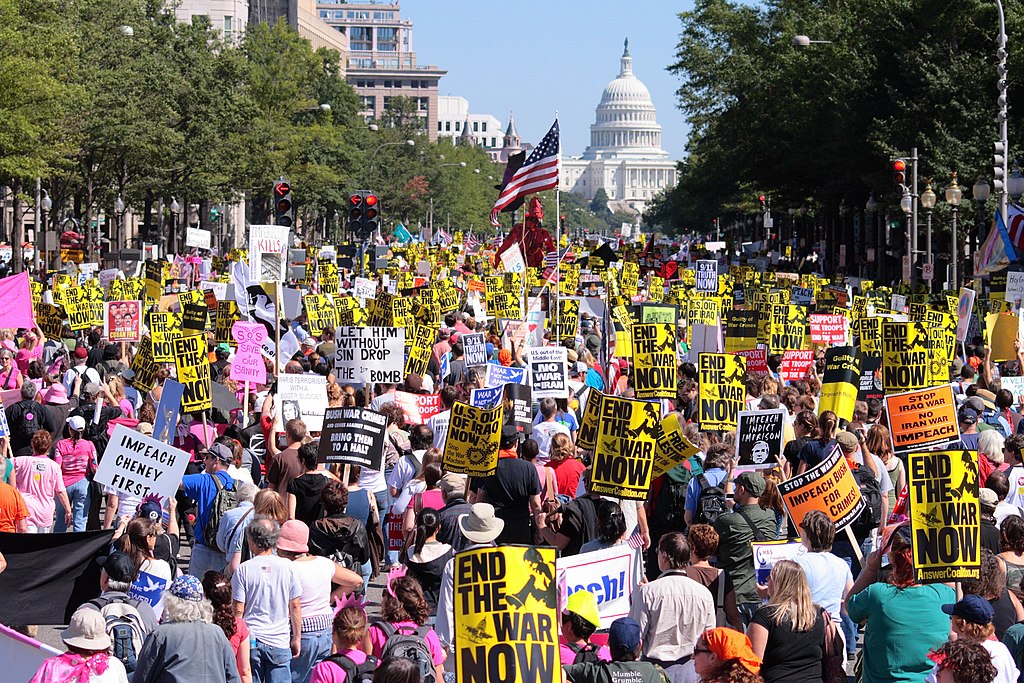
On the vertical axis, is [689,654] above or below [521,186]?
below

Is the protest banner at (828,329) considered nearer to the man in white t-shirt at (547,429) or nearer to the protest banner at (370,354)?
the protest banner at (370,354)

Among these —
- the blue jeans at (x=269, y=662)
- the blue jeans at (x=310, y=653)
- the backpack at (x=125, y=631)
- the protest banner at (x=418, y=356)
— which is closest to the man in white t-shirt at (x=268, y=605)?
the blue jeans at (x=269, y=662)

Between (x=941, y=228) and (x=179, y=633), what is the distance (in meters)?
44.4

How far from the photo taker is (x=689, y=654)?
329 inches

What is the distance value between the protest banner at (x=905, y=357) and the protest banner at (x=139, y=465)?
8150 millimetres

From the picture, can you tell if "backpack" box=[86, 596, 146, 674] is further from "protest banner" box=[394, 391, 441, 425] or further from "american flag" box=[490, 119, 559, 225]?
"american flag" box=[490, 119, 559, 225]

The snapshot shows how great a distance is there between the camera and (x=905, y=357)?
16797mm

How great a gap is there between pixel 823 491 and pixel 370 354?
7.84m

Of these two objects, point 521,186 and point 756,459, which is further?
point 521,186

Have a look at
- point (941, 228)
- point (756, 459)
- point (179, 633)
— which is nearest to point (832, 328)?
point (756, 459)

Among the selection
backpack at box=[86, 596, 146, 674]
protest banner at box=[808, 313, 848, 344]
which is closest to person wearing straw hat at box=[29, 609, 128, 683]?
backpack at box=[86, 596, 146, 674]

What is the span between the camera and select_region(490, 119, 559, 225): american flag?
29.1 meters

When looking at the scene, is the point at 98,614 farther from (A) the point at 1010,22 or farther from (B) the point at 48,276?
(A) the point at 1010,22

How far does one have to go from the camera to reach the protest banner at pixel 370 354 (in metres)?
17.0
